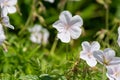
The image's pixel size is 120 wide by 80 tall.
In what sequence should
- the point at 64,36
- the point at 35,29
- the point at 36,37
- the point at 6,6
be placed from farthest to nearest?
the point at 35,29
the point at 36,37
the point at 6,6
the point at 64,36

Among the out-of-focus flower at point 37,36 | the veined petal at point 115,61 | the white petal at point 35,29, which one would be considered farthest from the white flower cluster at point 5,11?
the white petal at point 35,29

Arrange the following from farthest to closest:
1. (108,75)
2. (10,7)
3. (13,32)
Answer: (13,32) → (10,7) → (108,75)

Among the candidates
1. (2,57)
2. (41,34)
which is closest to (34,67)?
(2,57)

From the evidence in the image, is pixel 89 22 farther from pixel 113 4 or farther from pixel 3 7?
pixel 3 7

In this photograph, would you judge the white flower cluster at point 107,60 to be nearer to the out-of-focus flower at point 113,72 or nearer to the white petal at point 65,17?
the out-of-focus flower at point 113,72

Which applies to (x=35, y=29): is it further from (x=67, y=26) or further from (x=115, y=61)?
(x=115, y=61)

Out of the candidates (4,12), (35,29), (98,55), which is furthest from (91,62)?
(35,29)
